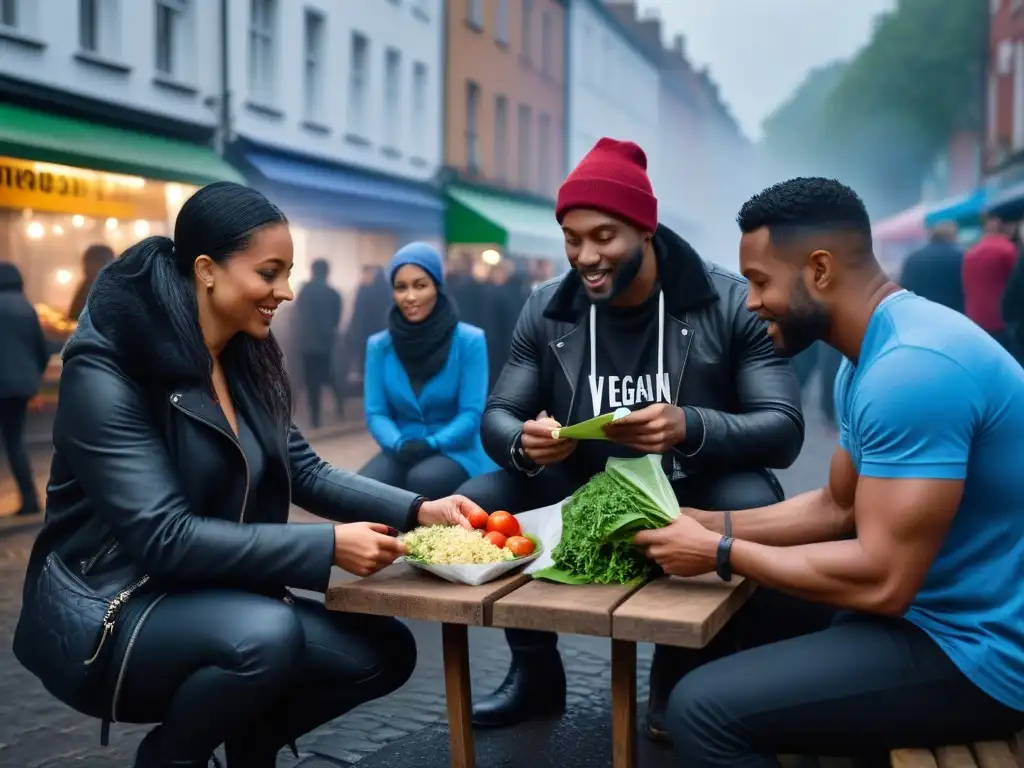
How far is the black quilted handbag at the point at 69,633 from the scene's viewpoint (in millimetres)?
3035

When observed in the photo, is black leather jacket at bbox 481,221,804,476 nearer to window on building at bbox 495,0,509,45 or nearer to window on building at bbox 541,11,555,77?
window on building at bbox 495,0,509,45

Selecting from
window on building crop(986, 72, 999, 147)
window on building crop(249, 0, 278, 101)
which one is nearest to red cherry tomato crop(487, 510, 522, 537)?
window on building crop(249, 0, 278, 101)

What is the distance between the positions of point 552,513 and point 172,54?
39.5 feet

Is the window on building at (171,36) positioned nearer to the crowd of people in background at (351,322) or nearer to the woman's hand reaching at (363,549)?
the crowd of people in background at (351,322)

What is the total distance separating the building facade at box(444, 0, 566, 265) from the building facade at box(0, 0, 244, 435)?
20.3 feet

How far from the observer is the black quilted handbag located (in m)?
3.04

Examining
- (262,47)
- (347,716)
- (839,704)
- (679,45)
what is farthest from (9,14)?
(679,45)

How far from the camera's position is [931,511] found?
8.54ft

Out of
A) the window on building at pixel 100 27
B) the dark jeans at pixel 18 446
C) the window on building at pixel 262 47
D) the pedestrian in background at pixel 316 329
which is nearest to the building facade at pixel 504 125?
the pedestrian in background at pixel 316 329

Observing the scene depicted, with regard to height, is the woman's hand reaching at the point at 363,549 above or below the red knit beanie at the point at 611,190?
below

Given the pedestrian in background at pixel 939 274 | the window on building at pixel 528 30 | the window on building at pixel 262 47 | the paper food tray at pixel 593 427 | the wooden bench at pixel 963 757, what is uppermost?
the window on building at pixel 528 30

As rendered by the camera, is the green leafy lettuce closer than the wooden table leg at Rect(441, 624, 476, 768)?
Yes

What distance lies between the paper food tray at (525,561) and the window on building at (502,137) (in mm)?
22936

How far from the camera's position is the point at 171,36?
557 inches
